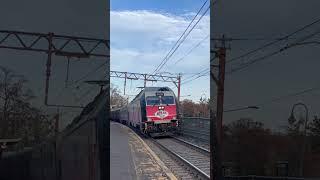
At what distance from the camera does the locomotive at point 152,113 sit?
3.32 metres

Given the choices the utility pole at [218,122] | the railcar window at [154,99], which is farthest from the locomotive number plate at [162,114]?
the utility pole at [218,122]

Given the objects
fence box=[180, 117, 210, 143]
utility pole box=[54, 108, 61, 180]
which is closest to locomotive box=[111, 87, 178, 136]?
fence box=[180, 117, 210, 143]

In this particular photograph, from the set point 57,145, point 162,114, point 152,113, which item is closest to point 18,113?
Answer: point 57,145

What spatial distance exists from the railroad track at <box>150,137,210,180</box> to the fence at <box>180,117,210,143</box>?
0.07m

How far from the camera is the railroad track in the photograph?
3042 mm

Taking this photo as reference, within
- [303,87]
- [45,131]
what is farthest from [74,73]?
[303,87]

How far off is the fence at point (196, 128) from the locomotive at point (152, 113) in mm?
101

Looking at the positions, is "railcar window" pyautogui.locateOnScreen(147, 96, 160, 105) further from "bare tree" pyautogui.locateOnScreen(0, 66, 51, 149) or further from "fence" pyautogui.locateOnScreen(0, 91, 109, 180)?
"bare tree" pyautogui.locateOnScreen(0, 66, 51, 149)

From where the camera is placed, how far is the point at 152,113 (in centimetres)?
579

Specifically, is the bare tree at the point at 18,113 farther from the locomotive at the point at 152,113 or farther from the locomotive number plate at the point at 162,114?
the locomotive number plate at the point at 162,114

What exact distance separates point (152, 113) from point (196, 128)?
2.34 metres

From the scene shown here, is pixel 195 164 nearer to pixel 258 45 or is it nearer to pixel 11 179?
pixel 258 45

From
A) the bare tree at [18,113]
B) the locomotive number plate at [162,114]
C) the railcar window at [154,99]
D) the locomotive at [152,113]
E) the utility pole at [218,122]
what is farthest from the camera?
the locomotive number plate at [162,114]

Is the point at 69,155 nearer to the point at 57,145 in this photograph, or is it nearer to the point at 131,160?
the point at 57,145
